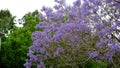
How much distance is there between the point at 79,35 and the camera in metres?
8.84

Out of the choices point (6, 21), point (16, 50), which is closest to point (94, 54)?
point (16, 50)

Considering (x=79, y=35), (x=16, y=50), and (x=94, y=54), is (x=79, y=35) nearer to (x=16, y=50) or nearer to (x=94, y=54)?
(x=94, y=54)

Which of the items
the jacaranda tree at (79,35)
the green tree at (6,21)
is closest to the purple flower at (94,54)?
the jacaranda tree at (79,35)

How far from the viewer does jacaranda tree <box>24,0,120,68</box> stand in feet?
26.0

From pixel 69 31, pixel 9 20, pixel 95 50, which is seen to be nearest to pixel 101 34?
pixel 95 50

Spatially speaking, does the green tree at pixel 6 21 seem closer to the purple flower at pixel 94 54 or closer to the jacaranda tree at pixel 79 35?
the jacaranda tree at pixel 79 35

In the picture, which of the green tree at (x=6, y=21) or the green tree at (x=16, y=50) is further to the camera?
the green tree at (x=6, y=21)

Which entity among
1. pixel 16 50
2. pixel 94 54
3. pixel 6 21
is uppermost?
pixel 6 21

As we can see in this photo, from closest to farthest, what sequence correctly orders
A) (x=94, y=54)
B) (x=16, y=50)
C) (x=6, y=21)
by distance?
(x=94, y=54)
(x=16, y=50)
(x=6, y=21)

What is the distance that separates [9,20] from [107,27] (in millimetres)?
28868

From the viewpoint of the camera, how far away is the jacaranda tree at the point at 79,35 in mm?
7934

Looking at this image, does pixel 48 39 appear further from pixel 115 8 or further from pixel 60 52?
pixel 115 8

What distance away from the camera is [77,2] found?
9.02 meters

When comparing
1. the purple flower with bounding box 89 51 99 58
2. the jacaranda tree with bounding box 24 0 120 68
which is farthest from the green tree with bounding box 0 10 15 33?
the purple flower with bounding box 89 51 99 58
